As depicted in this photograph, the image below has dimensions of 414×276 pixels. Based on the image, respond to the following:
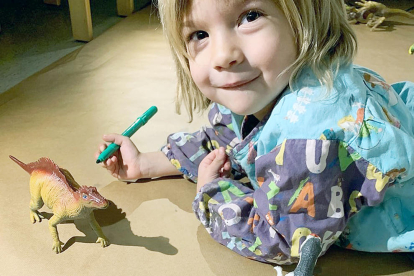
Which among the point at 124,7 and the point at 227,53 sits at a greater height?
the point at 227,53

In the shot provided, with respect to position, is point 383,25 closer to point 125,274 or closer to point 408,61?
point 408,61

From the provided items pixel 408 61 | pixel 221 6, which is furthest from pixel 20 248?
pixel 408 61

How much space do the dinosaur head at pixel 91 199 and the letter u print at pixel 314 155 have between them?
1.10 ft

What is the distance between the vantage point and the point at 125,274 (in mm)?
741

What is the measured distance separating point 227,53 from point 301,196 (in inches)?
9.5

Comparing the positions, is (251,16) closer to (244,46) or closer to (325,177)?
(244,46)

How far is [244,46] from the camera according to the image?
26.0 inches

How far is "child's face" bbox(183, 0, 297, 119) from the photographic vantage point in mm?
651

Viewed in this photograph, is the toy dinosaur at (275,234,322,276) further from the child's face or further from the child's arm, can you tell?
the child's arm

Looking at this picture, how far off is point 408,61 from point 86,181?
121 centimetres

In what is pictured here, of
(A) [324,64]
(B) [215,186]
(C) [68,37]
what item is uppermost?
(A) [324,64]

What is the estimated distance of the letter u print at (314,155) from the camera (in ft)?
2.05

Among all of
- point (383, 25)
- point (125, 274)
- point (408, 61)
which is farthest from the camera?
point (383, 25)

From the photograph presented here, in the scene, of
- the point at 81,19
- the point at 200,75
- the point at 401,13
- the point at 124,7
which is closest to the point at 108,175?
the point at 200,75
